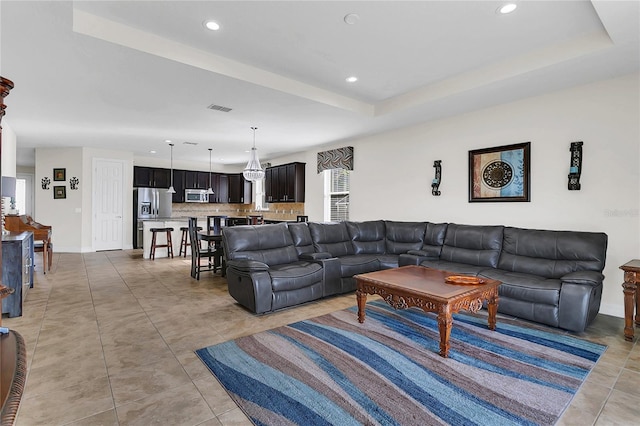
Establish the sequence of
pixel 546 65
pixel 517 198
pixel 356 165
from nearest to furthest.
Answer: pixel 546 65
pixel 517 198
pixel 356 165

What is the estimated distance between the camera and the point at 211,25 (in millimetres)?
2961

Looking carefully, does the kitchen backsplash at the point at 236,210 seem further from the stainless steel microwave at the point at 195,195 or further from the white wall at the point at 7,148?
the white wall at the point at 7,148

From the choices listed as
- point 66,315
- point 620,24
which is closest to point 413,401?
point 620,24

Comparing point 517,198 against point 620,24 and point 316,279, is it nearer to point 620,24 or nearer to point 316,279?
point 620,24

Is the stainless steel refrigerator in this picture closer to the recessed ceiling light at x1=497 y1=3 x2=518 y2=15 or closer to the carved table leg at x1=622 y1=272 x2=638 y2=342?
the recessed ceiling light at x1=497 y1=3 x2=518 y2=15

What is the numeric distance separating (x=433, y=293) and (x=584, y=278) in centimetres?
163

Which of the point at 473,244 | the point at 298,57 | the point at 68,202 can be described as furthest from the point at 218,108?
the point at 68,202

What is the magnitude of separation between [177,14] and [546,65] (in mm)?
3572

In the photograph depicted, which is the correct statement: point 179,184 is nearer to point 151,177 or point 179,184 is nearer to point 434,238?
point 151,177

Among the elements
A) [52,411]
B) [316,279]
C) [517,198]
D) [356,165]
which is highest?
[356,165]

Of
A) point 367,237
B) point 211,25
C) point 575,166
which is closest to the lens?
point 211,25

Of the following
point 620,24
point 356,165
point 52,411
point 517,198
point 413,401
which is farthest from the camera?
point 356,165

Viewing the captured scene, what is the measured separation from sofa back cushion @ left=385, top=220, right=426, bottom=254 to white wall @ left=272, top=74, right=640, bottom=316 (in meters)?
0.41

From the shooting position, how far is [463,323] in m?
3.49
